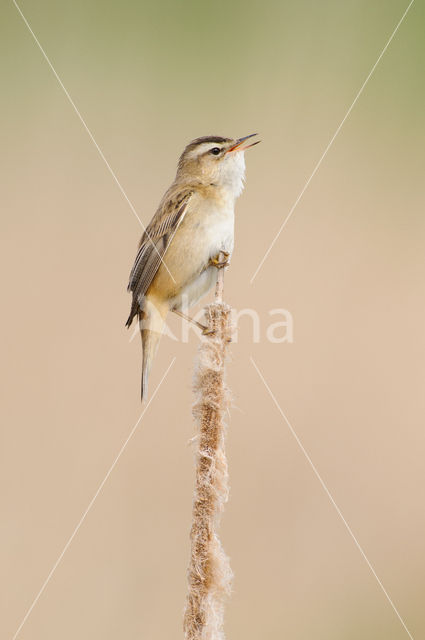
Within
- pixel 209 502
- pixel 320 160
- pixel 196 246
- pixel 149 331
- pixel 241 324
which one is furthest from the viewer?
pixel 320 160

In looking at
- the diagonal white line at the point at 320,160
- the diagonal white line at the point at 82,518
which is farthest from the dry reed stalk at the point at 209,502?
the diagonal white line at the point at 320,160

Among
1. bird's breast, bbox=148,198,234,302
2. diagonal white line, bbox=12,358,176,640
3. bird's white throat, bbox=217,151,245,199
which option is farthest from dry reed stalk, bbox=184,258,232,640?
bird's white throat, bbox=217,151,245,199

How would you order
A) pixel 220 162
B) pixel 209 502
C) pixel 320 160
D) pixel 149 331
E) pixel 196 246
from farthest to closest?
pixel 320 160 → pixel 220 162 → pixel 196 246 → pixel 149 331 → pixel 209 502

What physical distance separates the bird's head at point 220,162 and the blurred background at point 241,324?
1.92 feet

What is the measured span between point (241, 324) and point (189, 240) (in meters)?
0.88

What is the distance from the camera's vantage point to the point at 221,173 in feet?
12.4

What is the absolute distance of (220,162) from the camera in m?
3.81

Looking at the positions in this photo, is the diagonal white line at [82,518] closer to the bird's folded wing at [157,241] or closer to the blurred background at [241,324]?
the blurred background at [241,324]

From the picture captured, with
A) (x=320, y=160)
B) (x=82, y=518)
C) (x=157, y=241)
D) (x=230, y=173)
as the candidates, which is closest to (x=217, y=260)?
(x=157, y=241)

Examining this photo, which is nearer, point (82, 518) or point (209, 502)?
point (209, 502)

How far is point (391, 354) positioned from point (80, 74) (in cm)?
305

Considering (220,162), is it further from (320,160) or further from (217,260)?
(320,160)

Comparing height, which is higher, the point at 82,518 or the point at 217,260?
the point at 217,260

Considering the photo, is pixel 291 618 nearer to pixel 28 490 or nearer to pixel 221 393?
pixel 28 490
